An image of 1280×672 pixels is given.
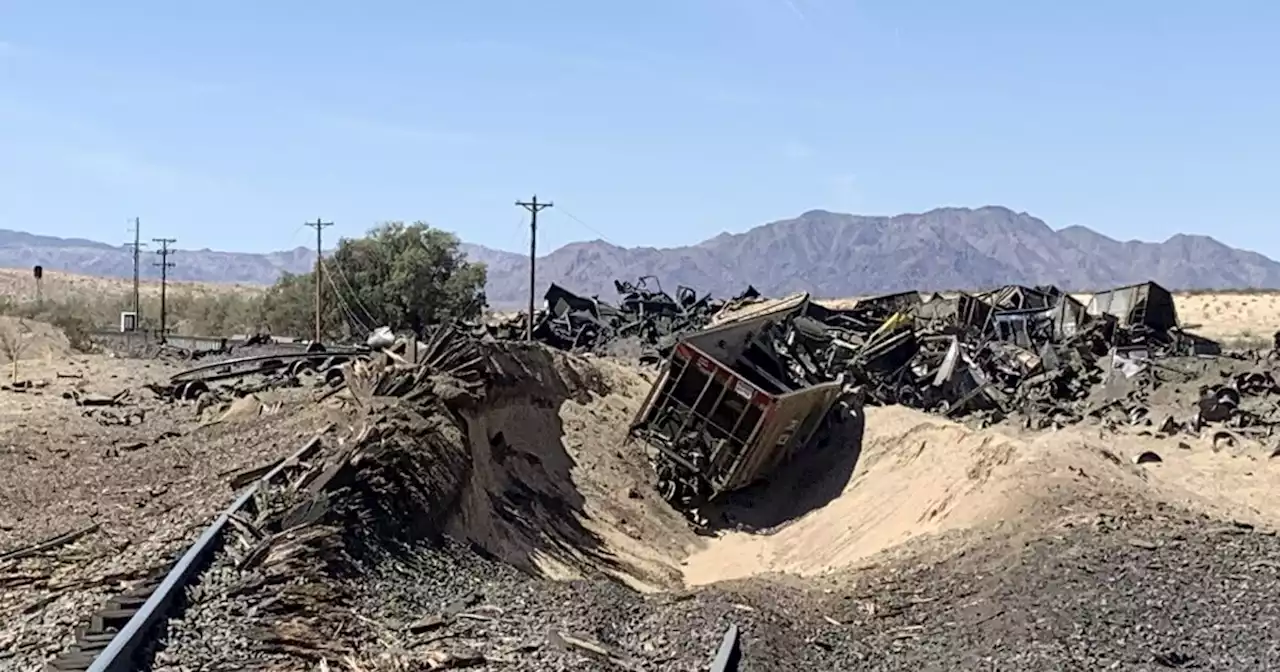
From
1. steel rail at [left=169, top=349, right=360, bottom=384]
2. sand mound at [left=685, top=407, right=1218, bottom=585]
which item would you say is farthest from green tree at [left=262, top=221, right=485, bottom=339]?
sand mound at [left=685, top=407, right=1218, bottom=585]

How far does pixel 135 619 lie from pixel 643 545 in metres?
12.5

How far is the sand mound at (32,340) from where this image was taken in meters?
38.4

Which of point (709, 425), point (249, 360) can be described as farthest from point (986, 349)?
point (249, 360)

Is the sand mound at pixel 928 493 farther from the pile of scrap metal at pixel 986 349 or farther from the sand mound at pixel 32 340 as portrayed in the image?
the sand mound at pixel 32 340

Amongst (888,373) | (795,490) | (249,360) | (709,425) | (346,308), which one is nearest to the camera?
(709,425)

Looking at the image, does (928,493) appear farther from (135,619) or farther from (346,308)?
(346,308)

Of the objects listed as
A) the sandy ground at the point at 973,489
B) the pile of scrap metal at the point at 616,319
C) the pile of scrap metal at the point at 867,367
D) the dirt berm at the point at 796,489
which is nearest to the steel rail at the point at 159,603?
the dirt berm at the point at 796,489

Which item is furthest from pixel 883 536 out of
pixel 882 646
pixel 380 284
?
pixel 380 284

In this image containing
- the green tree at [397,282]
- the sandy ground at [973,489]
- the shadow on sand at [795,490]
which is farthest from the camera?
the green tree at [397,282]

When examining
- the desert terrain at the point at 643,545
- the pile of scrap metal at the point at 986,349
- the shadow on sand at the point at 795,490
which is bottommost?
the shadow on sand at the point at 795,490

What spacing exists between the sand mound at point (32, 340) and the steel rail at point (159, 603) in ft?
93.5

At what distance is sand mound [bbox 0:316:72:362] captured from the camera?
3838 cm

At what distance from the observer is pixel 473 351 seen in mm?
22672

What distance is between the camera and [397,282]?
67.8m
